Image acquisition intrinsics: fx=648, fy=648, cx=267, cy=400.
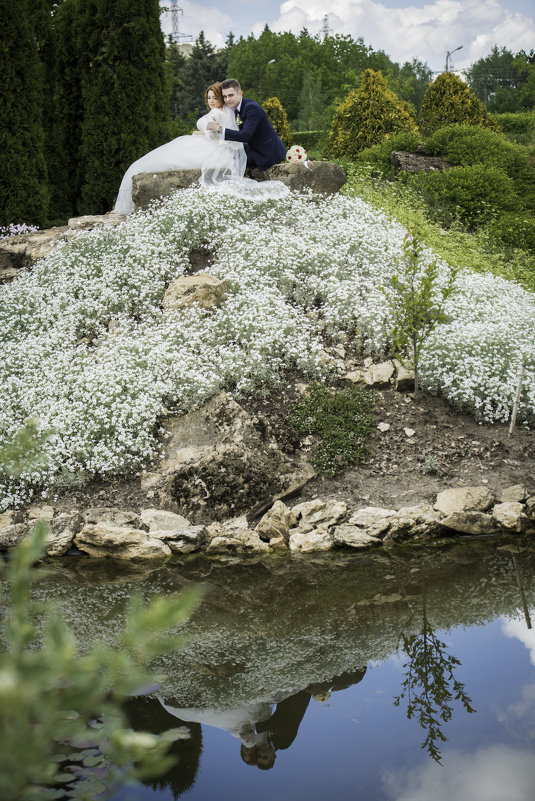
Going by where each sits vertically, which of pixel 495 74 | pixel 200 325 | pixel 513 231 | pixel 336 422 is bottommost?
pixel 336 422

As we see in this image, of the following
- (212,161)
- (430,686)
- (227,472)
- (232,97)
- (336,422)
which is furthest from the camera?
(212,161)

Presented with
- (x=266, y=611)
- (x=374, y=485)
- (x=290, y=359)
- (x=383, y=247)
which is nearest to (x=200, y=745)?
(x=266, y=611)

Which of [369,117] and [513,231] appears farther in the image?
[369,117]

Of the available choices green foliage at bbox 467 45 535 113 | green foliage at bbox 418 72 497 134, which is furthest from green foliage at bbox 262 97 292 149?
green foliage at bbox 467 45 535 113

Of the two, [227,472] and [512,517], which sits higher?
[227,472]

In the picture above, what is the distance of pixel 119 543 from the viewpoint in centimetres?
520

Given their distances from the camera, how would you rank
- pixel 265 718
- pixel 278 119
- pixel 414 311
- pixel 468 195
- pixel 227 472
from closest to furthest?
pixel 265 718
pixel 227 472
pixel 414 311
pixel 468 195
pixel 278 119

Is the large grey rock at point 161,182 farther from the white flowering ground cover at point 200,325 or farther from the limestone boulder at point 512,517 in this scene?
the limestone boulder at point 512,517

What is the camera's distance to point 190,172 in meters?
10.1

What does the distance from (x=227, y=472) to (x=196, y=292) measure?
283cm

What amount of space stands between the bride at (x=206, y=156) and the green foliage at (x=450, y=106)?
33.3 ft

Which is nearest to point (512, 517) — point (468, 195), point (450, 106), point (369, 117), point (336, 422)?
point (336, 422)

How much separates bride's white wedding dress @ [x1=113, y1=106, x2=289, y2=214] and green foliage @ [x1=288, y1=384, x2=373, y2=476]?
13.9 feet

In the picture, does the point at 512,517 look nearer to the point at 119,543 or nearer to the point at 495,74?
the point at 119,543
